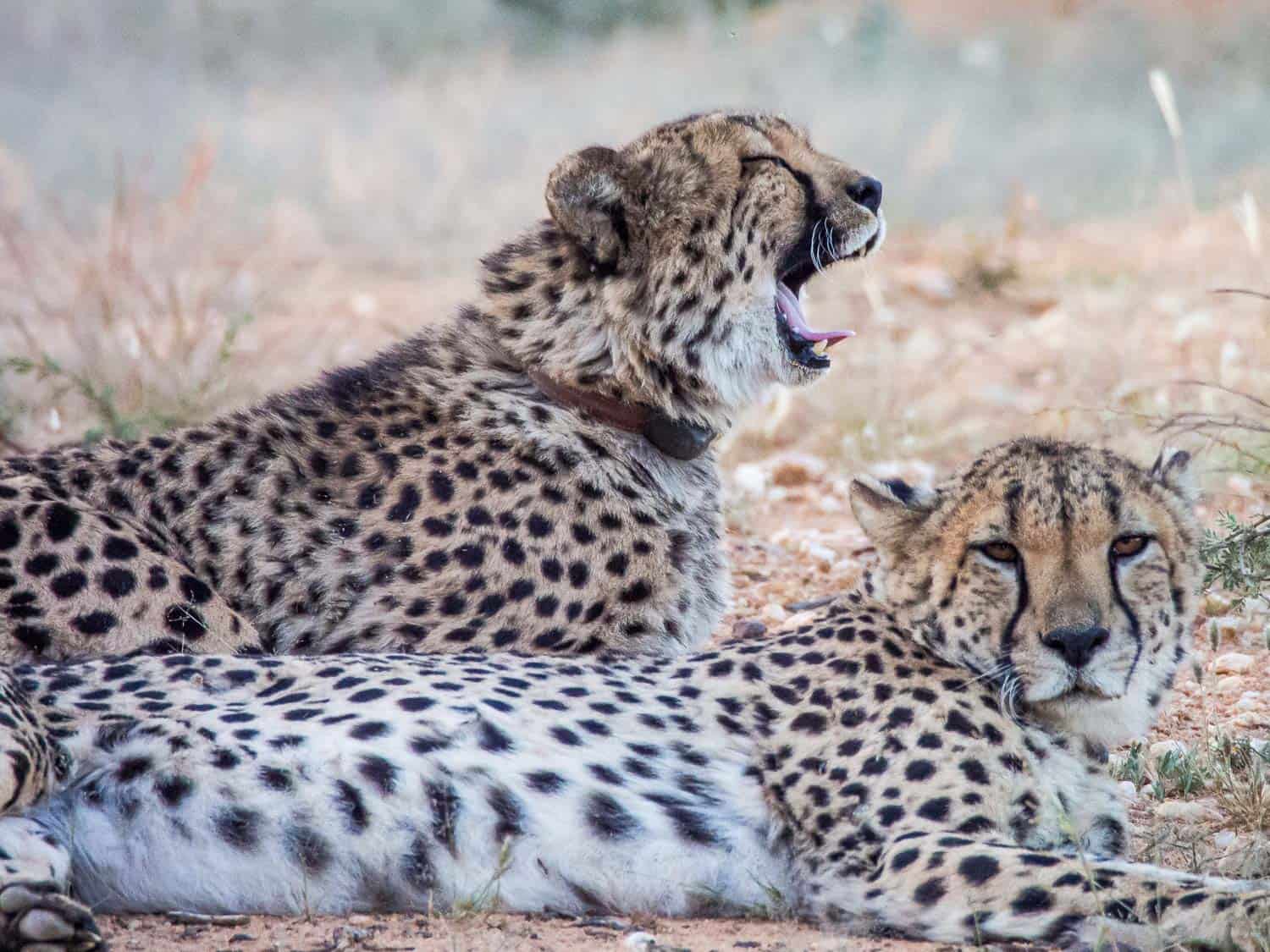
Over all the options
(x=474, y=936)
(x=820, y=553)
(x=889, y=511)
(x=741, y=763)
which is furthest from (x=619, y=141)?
(x=474, y=936)

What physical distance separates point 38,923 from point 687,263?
7.60 feet

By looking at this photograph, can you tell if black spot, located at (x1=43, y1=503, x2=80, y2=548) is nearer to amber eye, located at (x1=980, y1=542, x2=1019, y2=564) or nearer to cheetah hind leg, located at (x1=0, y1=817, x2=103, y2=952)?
cheetah hind leg, located at (x1=0, y1=817, x2=103, y2=952)

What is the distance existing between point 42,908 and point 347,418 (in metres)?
1.90

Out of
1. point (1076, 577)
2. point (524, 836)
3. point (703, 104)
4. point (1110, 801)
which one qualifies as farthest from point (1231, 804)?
point (703, 104)

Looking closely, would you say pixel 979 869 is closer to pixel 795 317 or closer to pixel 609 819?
pixel 609 819

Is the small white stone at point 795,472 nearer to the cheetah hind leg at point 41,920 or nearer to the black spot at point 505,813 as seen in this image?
the black spot at point 505,813

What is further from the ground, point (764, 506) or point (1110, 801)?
point (764, 506)

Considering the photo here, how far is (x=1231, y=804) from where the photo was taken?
3643mm

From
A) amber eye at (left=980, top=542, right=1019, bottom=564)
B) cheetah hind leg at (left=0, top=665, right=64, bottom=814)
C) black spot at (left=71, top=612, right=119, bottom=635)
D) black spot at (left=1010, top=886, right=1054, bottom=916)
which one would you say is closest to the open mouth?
amber eye at (left=980, top=542, right=1019, bottom=564)

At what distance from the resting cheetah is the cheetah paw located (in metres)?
1.27

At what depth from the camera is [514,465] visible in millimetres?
4324

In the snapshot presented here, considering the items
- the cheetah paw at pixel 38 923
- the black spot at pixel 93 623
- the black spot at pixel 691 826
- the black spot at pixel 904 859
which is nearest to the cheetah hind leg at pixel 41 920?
the cheetah paw at pixel 38 923

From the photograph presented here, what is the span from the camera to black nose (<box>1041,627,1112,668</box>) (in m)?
3.23

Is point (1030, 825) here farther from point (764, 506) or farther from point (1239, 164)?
point (1239, 164)
